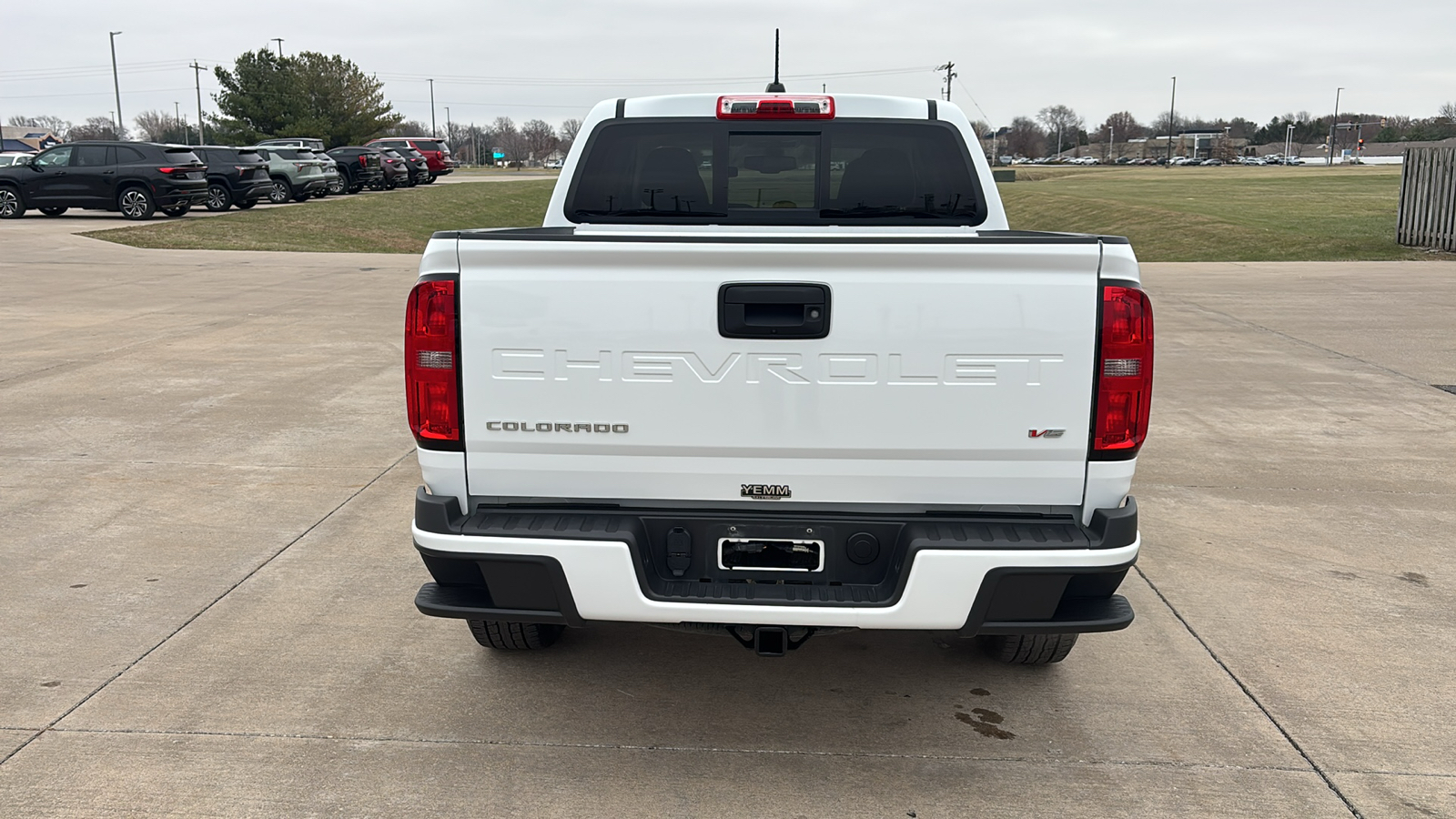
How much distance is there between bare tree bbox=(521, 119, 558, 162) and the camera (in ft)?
498

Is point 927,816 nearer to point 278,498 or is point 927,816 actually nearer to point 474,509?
point 474,509

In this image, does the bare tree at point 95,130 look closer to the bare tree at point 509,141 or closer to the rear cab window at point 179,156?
the bare tree at point 509,141

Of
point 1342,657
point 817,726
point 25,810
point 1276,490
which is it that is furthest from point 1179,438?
point 25,810

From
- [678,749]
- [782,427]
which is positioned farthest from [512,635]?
[782,427]

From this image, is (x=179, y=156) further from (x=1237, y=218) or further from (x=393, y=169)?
(x=1237, y=218)

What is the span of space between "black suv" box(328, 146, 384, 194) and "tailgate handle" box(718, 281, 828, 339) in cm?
3950

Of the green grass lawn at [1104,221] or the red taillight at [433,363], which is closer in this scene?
the red taillight at [433,363]

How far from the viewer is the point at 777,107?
465cm

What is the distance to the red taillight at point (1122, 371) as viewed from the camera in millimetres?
3160

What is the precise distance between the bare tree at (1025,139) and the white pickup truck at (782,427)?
7293 inches

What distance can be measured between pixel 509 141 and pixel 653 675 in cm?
16187

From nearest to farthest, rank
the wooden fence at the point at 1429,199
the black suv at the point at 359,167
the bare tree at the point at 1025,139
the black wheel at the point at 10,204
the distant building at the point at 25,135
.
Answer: the wooden fence at the point at 1429,199 → the black wheel at the point at 10,204 → the black suv at the point at 359,167 → the distant building at the point at 25,135 → the bare tree at the point at 1025,139

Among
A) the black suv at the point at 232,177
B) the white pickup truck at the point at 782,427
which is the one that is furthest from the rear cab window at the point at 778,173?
the black suv at the point at 232,177

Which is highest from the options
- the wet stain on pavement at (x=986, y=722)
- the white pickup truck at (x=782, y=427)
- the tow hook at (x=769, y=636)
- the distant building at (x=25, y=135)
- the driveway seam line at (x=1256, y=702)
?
the distant building at (x=25, y=135)
